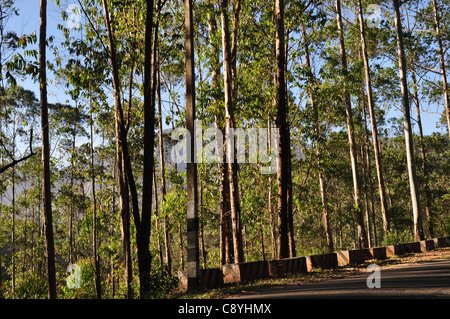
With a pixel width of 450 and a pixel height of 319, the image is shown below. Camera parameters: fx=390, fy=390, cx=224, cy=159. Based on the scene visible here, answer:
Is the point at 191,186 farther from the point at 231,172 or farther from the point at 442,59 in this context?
the point at 442,59

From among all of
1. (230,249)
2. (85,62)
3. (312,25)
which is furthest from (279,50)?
(230,249)

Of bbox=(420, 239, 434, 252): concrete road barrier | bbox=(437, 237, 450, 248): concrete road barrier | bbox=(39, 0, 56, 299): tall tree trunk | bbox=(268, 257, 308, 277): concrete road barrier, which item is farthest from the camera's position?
bbox=(437, 237, 450, 248): concrete road barrier

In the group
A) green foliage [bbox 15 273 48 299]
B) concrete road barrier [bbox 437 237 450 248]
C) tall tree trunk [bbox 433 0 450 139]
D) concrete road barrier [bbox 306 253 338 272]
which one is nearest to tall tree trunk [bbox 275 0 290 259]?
concrete road barrier [bbox 306 253 338 272]

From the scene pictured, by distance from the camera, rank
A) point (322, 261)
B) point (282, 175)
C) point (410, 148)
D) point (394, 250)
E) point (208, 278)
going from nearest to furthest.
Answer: point (208, 278)
point (322, 261)
point (282, 175)
point (394, 250)
point (410, 148)

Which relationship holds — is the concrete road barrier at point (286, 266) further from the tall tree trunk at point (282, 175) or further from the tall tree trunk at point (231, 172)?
the tall tree trunk at point (231, 172)

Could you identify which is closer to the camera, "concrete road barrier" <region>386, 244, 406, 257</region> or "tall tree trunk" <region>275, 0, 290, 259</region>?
"tall tree trunk" <region>275, 0, 290, 259</region>

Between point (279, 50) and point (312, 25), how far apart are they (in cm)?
469

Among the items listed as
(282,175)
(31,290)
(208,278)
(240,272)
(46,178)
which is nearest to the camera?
(208,278)

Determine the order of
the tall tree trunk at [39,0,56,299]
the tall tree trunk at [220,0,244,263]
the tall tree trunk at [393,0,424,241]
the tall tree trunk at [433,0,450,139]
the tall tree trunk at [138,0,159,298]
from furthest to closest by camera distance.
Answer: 1. the tall tree trunk at [433,0,450,139]
2. the tall tree trunk at [393,0,424,241]
3. the tall tree trunk at [39,0,56,299]
4. the tall tree trunk at [220,0,244,263]
5. the tall tree trunk at [138,0,159,298]

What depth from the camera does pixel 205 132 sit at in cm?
1709

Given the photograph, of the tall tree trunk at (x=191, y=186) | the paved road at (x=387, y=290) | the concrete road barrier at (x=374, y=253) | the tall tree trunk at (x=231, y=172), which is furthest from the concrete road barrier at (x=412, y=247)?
the tall tree trunk at (x=191, y=186)

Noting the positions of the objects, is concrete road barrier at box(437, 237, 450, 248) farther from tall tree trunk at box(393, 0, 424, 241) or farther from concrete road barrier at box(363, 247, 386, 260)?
concrete road barrier at box(363, 247, 386, 260)

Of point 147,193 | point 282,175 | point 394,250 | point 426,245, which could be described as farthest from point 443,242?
point 147,193
